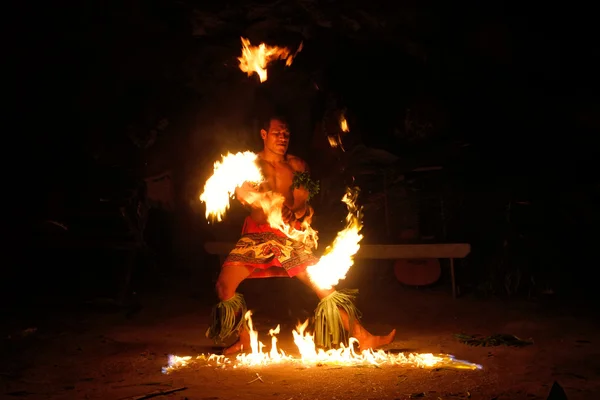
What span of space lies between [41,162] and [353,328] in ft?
20.7

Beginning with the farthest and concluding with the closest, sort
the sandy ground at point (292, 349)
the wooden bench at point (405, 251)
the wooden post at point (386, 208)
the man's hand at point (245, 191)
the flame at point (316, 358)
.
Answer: the wooden post at point (386, 208), the wooden bench at point (405, 251), the man's hand at point (245, 191), the flame at point (316, 358), the sandy ground at point (292, 349)

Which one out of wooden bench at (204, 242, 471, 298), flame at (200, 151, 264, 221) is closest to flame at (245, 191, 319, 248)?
flame at (200, 151, 264, 221)

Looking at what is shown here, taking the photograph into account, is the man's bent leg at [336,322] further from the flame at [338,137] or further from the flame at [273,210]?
the flame at [338,137]

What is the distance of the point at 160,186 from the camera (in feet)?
30.1

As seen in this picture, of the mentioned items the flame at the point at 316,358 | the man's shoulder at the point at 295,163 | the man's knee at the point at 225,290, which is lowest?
the flame at the point at 316,358

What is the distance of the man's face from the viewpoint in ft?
17.8

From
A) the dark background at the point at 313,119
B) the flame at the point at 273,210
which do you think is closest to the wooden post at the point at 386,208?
the dark background at the point at 313,119

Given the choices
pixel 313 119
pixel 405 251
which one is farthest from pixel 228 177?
pixel 405 251

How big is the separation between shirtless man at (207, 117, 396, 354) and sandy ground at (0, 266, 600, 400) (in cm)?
49

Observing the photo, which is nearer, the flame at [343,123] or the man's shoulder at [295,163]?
the man's shoulder at [295,163]

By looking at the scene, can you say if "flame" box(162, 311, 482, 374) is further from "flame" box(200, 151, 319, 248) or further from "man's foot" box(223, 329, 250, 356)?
"flame" box(200, 151, 319, 248)

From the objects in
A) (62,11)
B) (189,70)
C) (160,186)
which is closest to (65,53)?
(62,11)

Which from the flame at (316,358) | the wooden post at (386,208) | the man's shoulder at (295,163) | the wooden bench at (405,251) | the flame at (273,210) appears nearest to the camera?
the flame at (316,358)

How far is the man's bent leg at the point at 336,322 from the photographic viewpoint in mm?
5105
